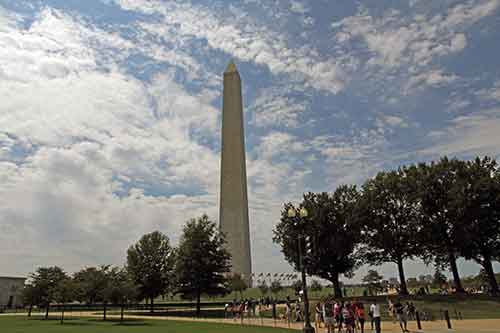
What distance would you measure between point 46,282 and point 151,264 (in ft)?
41.2

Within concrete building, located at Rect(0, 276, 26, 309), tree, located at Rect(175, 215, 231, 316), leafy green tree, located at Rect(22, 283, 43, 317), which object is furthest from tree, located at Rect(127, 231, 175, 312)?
concrete building, located at Rect(0, 276, 26, 309)

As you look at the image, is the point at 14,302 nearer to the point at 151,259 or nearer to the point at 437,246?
the point at 151,259

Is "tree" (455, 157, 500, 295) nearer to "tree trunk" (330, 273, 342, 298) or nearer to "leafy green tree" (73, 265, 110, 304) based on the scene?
"tree trunk" (330, 273, 342, 298)

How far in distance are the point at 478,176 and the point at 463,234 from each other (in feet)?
22.0

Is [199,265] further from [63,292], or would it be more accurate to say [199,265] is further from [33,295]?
[33,295]

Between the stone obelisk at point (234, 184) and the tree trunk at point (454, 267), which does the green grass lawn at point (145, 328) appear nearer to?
the tree trunk at point (454, 267)

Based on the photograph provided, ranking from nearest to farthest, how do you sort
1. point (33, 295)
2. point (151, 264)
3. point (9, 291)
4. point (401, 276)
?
point (401, 276) < point (33, 295) < point (151, 264) < point (9, 291)

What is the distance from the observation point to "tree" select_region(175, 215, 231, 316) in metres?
45.2

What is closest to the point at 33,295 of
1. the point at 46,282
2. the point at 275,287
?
the point at 46,282

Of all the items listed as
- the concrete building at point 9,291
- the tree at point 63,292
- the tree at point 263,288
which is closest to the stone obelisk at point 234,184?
the tree at point 263,288

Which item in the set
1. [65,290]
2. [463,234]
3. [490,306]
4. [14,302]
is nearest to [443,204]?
[463,234]

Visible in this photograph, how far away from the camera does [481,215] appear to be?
137 ft

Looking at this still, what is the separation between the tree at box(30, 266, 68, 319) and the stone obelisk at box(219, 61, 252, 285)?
24.3 meters

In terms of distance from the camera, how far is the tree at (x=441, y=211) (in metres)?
42.9
